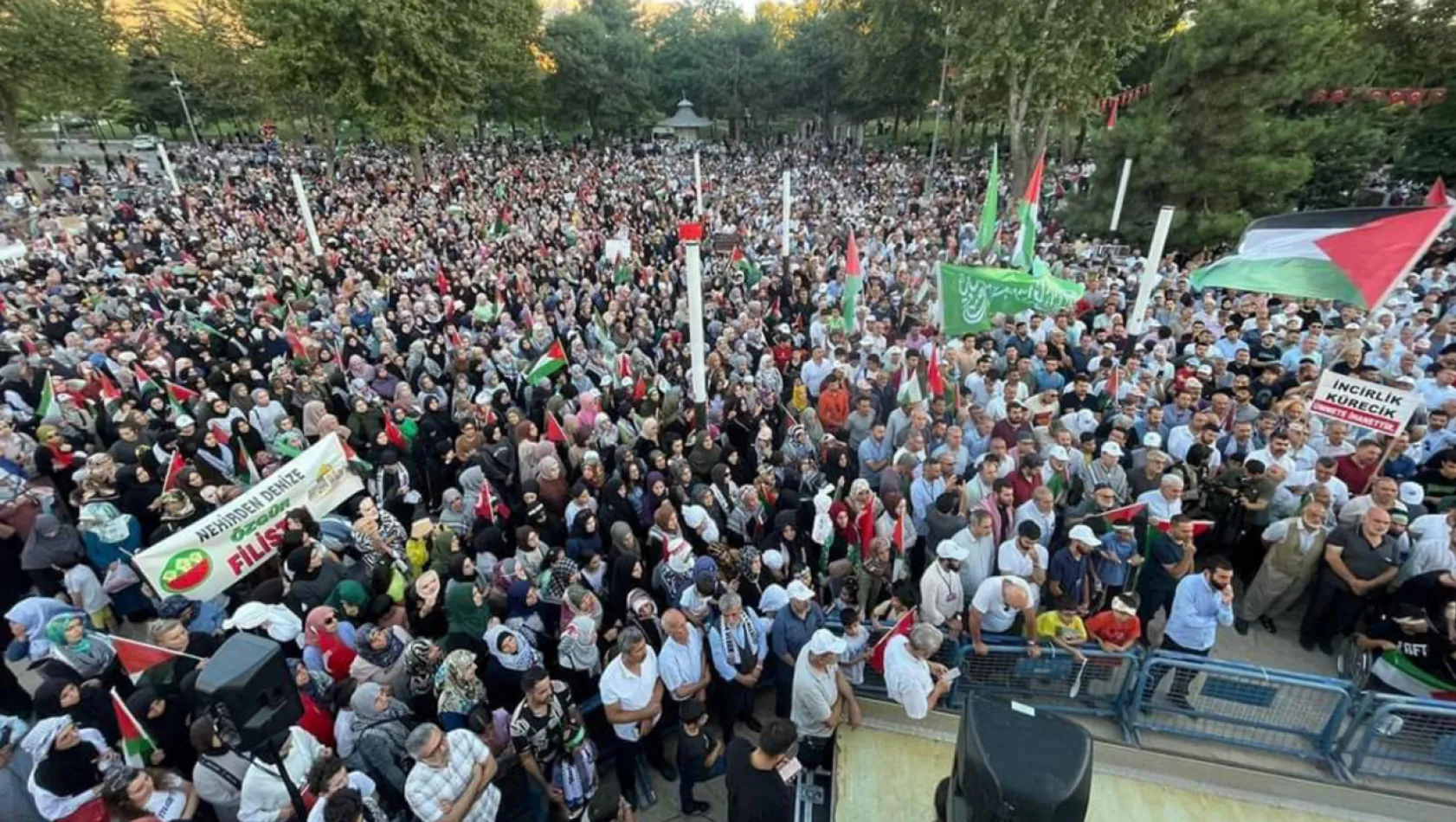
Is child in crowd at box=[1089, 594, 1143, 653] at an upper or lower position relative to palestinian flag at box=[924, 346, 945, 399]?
lower

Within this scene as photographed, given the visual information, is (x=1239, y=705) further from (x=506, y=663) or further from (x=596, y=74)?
(x=596, y=74)

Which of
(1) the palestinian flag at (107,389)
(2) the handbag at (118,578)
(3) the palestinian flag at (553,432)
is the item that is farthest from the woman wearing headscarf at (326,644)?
(1) the palestinian flag at (107,389)

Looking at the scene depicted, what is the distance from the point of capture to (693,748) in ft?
15.3

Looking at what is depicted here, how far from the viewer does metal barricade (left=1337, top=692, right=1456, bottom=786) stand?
441 centimetres

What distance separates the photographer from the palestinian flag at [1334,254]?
22.2 feet

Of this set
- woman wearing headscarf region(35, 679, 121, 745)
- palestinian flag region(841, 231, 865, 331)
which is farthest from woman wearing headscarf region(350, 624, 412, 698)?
palestinian flag region(841, 231, 865, 331)

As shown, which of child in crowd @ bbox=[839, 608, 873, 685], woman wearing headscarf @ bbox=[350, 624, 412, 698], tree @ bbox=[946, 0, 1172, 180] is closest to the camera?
woman wearing headscarf @ bbox=[350, 624, 412, 698]

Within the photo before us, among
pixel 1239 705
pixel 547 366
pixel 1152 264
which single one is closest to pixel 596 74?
pixel 547 366

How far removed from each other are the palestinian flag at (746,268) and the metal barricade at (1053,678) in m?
11.3

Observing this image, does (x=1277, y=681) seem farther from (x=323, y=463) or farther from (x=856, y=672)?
(x=323, y=463)

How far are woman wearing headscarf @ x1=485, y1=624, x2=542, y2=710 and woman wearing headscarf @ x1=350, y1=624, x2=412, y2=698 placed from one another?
54cm

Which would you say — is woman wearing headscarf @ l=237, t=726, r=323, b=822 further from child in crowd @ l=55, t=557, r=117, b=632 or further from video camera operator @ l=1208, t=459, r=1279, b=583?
video camera operator @ l=1208, t=459, r=1279, b=583

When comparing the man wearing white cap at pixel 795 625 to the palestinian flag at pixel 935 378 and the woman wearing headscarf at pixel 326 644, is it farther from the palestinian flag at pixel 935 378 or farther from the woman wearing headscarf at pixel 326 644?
the palestinian flag at pixel 935 378

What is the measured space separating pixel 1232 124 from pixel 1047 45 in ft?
24.5
